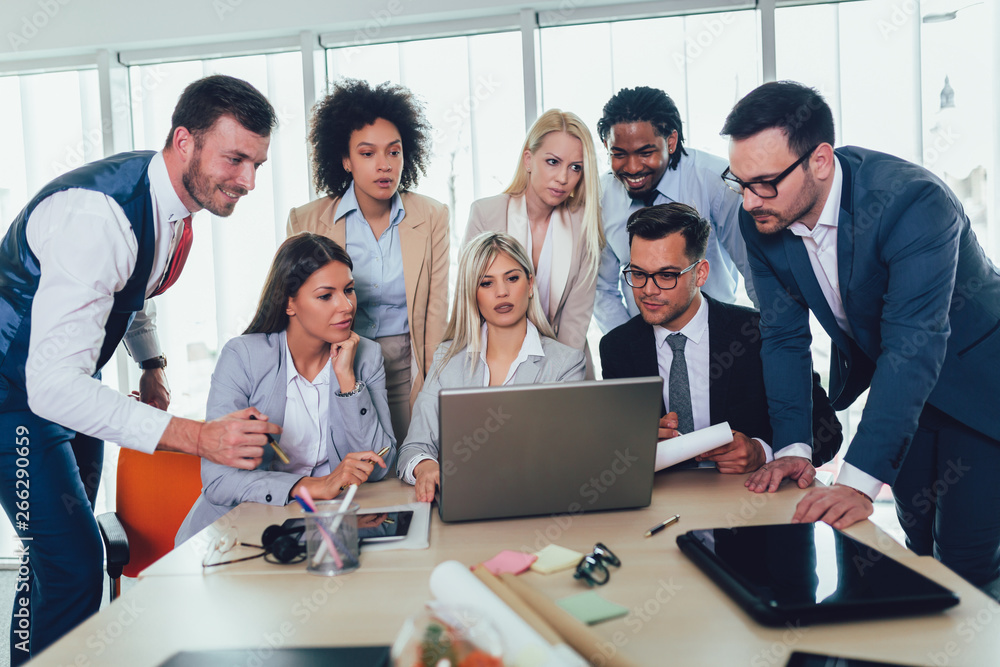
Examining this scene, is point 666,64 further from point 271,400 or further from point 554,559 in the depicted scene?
point 554,559

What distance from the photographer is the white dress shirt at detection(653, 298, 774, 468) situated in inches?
82.8

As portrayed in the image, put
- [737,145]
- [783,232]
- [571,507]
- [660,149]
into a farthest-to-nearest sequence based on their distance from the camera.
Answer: [660,149] → [783,232] → [737,145] → [571,507]

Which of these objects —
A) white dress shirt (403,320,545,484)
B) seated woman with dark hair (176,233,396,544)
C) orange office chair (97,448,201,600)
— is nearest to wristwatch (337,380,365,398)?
seated woman with dark hair (176,233,396,544)

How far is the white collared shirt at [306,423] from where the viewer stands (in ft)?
6.54

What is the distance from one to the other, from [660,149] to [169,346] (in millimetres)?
2608

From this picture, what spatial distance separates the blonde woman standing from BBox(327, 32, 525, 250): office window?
0.67 m

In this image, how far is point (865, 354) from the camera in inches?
76.3

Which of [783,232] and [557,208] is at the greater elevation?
[557,208]

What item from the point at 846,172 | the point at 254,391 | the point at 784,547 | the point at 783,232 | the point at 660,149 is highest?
the point at 660,149

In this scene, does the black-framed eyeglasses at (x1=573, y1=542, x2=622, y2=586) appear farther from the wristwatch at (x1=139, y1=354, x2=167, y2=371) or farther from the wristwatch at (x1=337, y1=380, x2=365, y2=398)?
the wristwatch at (x1=139, y1=354, x2=167, y2=371)

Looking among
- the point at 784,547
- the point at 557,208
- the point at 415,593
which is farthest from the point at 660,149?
the point at 415,593

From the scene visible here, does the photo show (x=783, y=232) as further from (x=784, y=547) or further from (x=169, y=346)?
(x=169, y=346)

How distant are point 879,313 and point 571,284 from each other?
1108 mm

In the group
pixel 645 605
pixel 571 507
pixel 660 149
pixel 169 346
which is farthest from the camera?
pixel 169 346
